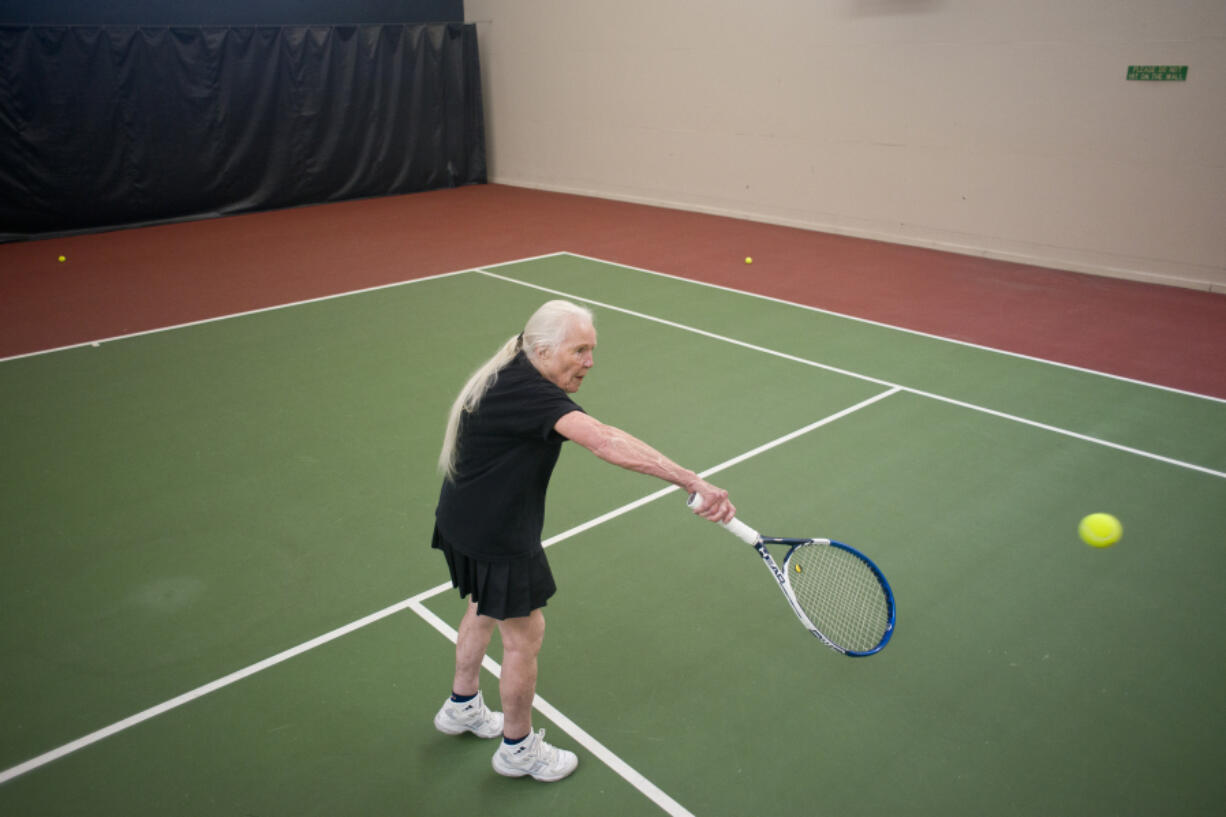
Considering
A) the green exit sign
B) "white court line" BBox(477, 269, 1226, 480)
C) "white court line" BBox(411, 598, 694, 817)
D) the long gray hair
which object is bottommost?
"white court line" BBox(411, 598, 694, 817)

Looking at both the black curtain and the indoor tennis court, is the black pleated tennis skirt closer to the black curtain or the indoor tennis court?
the indoor tennis court

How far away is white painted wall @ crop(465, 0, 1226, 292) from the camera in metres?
8.99

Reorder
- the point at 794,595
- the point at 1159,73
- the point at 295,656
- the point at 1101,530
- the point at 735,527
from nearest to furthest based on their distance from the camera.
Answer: the point at 735,527, the point at 794,595, the point at 295,656, the point at 1101,530, the point at 1159,73

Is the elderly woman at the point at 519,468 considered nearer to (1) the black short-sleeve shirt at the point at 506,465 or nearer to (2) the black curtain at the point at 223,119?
(1) the black short-sleeve shirt at the point at 506,465

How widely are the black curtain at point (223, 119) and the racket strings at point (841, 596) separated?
13280mm

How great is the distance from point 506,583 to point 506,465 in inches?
14.7

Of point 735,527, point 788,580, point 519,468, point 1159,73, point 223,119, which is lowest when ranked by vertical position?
point 788,580

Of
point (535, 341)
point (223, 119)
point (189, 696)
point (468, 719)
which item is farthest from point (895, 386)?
point (223, 119)

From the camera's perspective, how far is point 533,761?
300 centimetres

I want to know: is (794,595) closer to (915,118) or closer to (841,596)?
(841,596)

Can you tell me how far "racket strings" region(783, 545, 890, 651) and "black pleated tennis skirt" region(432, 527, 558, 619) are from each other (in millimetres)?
1081

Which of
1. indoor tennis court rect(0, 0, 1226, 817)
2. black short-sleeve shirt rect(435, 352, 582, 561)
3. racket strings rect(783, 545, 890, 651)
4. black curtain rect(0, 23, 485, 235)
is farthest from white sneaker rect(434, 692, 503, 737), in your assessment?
black curtain rect(0, 23, 485, 235)

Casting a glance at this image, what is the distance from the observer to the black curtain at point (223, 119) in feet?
41.4

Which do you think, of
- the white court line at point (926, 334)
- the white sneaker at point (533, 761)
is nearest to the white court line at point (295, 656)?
the white sneaker at point (533, 761)
